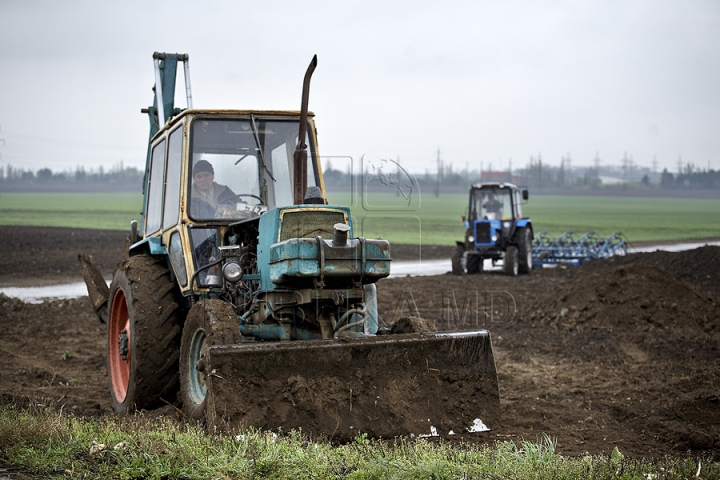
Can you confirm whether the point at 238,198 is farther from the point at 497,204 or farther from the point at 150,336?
the point at 497,204

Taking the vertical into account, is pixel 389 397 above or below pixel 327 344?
below

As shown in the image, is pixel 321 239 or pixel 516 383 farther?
pixel 516 383

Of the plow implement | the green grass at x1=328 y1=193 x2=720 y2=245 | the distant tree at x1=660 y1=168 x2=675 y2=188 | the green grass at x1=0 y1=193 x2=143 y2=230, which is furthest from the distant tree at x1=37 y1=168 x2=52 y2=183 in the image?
the plow implement

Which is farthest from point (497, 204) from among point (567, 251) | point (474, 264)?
point (567, 251)

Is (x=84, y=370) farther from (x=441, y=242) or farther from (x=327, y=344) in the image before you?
(x=441, y=242)

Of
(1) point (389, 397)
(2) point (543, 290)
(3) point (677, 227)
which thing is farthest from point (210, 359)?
(3) point (677, 227)

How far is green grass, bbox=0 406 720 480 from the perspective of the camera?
4543 millimetres

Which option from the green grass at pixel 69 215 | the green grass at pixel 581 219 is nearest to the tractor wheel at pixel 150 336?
the green grass at pixel 581 219

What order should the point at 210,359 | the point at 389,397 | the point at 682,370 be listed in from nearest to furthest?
the point at 210,359 < the point at 389,397 < the point at 682,370

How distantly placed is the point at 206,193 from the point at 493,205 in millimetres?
17670

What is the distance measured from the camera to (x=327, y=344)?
5.76 meters

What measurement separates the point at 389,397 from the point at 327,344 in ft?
1.99

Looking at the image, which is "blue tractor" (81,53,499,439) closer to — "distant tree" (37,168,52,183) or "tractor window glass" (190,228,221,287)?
Answer: "tractor window glass" (190,228,221,287)

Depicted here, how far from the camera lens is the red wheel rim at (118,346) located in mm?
7742
